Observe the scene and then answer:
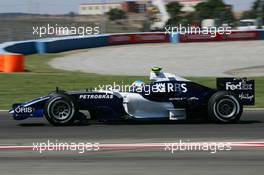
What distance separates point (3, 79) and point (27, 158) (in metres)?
11.4

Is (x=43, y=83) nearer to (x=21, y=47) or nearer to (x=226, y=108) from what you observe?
(x=226, y=108)

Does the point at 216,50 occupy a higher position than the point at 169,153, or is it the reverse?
the point at 216,50

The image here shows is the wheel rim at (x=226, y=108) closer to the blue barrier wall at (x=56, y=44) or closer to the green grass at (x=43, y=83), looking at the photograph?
the green grass at (x=43, y=83)

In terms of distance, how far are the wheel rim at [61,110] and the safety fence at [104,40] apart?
53.2ft

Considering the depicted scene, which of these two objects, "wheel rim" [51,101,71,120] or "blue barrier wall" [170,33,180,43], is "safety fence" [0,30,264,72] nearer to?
"blue barrier wall" [170,33,180,43]

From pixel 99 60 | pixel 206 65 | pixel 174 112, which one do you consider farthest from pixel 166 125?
pixel 99 60

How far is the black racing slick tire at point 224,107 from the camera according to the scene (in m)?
10.3

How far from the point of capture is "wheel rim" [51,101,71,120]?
32.8ft

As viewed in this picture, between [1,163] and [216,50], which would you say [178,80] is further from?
[216,50]

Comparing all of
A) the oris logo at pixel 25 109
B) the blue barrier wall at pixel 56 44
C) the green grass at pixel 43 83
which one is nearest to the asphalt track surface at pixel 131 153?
the oris logo at pixel 25 109

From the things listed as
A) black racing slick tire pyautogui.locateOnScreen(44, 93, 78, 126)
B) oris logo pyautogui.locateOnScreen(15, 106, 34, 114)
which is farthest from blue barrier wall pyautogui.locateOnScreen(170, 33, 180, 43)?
oris logo pyautogui.locateOnScreen(15, 106, 34, 114)

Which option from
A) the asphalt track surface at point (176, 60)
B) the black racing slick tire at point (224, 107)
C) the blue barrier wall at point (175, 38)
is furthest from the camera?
the blue barrier wall at point (175, 38)

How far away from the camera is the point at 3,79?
1859cm

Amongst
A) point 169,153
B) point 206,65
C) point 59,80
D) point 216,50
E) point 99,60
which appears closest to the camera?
point 169,153
